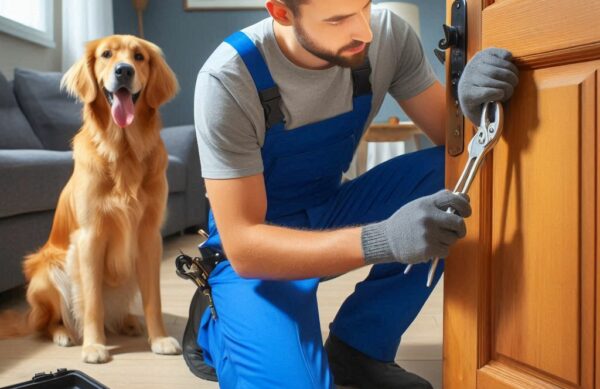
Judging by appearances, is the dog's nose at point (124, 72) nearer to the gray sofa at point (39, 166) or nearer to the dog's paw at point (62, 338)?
the gray sofa at point (39, 166)

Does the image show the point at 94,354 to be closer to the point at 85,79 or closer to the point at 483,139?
the point at 85,79

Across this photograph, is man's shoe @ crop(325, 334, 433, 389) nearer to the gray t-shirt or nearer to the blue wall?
the gray t-shirt

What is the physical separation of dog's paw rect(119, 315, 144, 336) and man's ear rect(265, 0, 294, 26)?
120cm

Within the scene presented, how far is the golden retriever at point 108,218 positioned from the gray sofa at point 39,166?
328mm

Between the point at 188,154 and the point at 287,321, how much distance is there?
103 inches

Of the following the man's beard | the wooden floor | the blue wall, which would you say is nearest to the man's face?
the man's beard

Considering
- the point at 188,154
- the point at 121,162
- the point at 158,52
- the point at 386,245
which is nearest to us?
the point at 386,245

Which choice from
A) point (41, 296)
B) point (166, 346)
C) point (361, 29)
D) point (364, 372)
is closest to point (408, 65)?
point (361, 29)

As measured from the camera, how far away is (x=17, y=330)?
6.17 feet

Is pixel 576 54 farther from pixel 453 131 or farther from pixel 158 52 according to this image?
pixel 158 52

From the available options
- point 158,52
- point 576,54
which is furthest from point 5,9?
point 576,54

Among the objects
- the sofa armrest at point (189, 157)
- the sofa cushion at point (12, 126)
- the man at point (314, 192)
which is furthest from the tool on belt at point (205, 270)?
the sofa armrest at point (189, 157)

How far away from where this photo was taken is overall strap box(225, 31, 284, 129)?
47.4 inches

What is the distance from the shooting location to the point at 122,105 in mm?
1883
